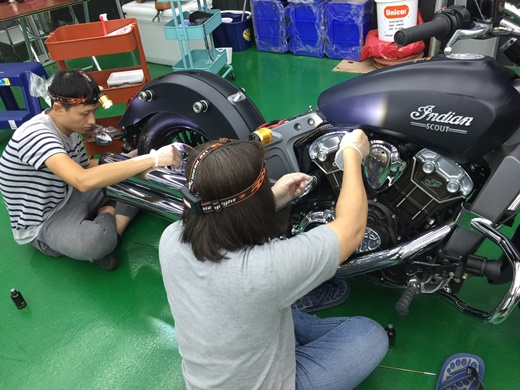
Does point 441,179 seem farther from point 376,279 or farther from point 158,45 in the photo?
point 158,45

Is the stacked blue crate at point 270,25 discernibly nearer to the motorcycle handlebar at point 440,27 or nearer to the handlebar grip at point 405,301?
the motorcycle handlebar at point 440,27

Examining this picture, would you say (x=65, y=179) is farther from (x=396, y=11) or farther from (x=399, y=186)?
A: (x=396, y=11)

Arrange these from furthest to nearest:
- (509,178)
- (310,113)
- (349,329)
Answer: (310,113) → (349,329) → (509,178)

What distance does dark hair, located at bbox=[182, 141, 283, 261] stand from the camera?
2.92ft

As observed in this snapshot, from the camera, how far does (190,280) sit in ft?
3.16

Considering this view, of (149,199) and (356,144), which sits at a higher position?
(356,144)

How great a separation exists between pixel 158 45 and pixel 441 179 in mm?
3182

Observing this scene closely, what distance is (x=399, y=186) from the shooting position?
1.32 m

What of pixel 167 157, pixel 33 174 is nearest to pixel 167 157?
pixel 167 157

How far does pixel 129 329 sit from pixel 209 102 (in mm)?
898

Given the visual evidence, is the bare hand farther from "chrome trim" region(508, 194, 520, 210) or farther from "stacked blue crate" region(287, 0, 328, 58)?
"stacked blue crate" region(287, 0, 328, 58)

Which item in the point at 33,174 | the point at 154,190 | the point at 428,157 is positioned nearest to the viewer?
the point at 428,157

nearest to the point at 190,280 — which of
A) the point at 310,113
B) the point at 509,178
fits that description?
the point at 310,113

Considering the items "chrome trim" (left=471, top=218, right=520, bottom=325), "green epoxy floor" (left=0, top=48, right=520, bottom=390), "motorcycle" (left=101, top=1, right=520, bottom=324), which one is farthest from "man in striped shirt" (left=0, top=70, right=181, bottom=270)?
"chrome trim" (left=471, top=218, right=520, bottom=325)
